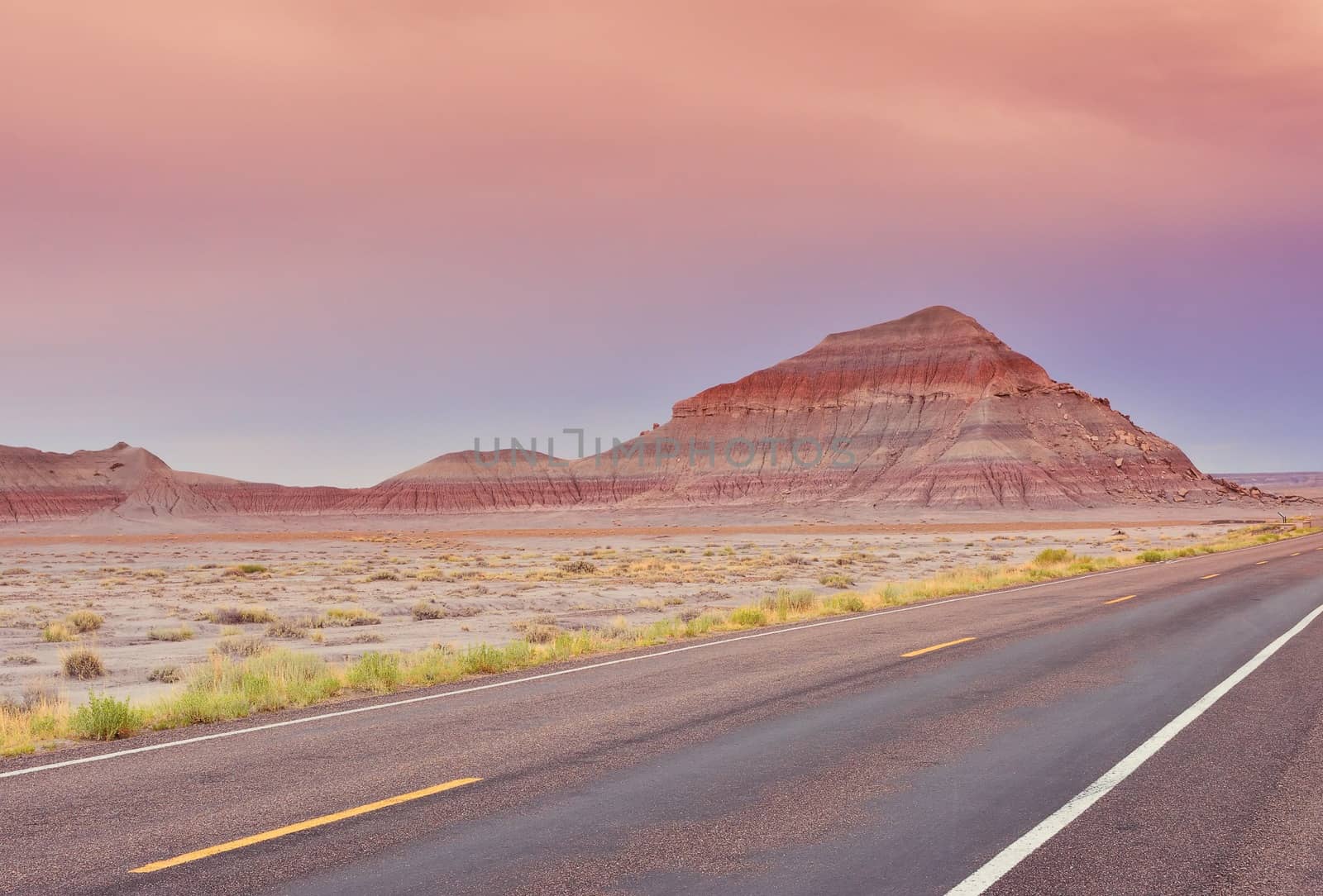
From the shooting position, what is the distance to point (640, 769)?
24.2 feet

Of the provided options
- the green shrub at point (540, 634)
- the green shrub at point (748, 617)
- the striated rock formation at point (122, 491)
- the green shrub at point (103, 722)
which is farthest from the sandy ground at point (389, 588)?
the striated rock formation at point (122, 491)

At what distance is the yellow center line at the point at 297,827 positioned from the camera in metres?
5.48

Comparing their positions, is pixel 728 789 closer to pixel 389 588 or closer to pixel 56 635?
pixel 56 635

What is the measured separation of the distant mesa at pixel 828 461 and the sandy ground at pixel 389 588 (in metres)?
47.1

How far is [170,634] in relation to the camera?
65.0ft

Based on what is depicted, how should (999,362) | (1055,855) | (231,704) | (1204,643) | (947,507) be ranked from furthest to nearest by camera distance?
(999,362) < (947,507) < (1204,643) < (231,704) < (1055,855)

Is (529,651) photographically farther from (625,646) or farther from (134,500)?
(134,500)

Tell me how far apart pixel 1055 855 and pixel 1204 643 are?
32.5 feet

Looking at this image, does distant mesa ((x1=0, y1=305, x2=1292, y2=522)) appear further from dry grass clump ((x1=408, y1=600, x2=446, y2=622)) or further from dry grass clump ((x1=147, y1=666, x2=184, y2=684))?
dry grass clump ((x1=147, y1=666, x2=184, y2=684))

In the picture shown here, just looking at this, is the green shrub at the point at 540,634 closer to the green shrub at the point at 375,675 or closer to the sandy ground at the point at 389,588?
the sandy ground at the point at 389,588

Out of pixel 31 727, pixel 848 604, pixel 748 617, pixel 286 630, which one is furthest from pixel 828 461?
pixel 31 727

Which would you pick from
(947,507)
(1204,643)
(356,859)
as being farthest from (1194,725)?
(947,507)

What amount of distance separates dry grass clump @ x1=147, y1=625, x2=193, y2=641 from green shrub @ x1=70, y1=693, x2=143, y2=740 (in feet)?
35.3

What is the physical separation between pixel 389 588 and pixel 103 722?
2390cm
